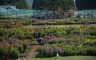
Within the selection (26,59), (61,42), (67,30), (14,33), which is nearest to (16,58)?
(26,59)

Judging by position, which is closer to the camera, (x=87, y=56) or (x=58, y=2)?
(x=87, y=56)

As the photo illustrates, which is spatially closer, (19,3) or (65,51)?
(65,51)

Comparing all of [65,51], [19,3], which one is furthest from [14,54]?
[19,3]

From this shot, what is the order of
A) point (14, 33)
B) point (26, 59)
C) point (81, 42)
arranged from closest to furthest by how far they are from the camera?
1. point (26, 59)
2. point (81, 42)
3. point (14, 33)

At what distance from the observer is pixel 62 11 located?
5159 cm

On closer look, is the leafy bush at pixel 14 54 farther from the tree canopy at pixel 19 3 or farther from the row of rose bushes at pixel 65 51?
the tree canopy at pixel 19 3

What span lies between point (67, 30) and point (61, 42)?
4975 mm

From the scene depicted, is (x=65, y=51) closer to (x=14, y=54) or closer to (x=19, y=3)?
(x=14, y=54)

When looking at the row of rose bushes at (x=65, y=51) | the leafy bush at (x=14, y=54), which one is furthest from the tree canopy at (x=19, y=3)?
the leafy bush at (x=14, y=54)

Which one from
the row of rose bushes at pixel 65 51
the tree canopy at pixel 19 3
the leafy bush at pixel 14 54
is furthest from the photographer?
the tree canopy at pixel 19 3

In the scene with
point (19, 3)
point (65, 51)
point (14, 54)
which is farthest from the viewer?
point (19, 3)

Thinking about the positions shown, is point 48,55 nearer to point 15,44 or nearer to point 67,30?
point 15,44

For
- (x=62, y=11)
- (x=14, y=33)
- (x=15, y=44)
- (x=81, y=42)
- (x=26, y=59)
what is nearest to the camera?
(x=26, y=59)

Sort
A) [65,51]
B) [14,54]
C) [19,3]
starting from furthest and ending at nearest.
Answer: [19,3] → [65,51] → [14,54]
